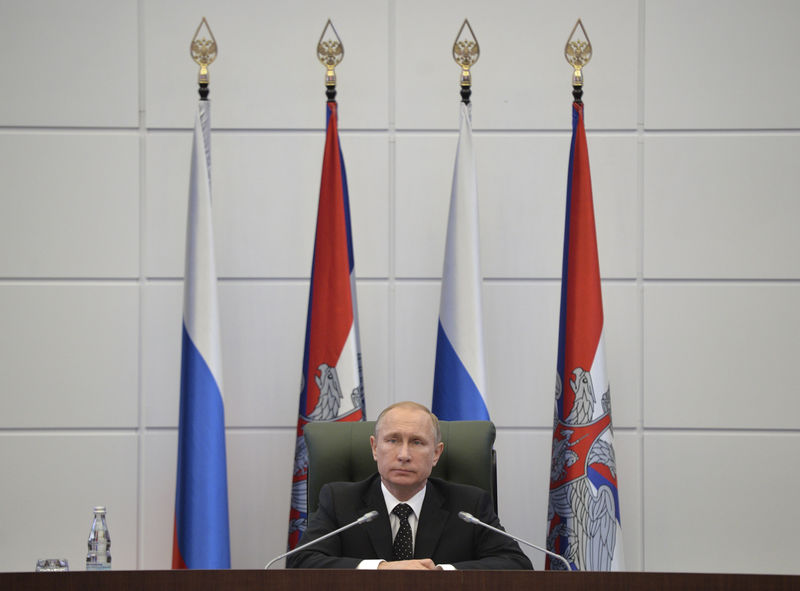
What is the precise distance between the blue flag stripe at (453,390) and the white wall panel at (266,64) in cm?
111

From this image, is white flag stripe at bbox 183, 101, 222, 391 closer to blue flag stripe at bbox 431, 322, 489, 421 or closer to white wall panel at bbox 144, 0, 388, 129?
white wall panel at bbox 144, 0, 388, 129

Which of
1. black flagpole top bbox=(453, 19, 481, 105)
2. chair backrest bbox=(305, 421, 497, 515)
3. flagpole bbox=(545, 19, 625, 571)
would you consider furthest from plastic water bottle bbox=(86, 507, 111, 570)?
black flagpole top bbox=(453, 19, 481, 105)

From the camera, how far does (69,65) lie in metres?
3.94

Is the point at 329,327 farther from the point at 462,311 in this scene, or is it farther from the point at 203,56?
the point at 203,56

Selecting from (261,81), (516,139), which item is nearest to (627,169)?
(516,139)

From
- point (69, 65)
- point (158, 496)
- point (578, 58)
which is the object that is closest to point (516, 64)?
point (578, 58)

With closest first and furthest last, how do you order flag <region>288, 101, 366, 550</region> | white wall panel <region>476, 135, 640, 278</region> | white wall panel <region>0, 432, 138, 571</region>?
flag <region>288, 101, 366, 550</region>
white wall panel <region>0, 432, 138, 571</region>
white wall panel <region>476, 135, 640, 278</region>

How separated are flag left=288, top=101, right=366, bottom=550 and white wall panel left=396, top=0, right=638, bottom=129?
60 cm

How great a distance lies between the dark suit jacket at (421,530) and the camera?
2.63m

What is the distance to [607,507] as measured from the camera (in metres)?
3.38

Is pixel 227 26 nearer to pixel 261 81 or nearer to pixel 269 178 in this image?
pixel 261 81

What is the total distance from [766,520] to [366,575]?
2.74 metres

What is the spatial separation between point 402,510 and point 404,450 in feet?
0.63

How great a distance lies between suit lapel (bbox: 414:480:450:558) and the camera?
2.66 meters
